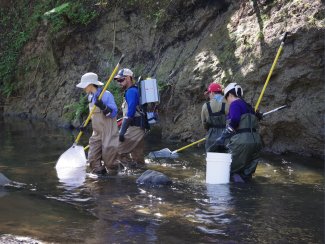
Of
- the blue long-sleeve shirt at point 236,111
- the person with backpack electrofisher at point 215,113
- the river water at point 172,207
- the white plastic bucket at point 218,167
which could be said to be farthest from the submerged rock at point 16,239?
the person with backpack electrofisher at point 215,113

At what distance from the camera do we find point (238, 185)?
28.1 ft

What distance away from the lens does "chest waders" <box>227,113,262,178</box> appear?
339 inches

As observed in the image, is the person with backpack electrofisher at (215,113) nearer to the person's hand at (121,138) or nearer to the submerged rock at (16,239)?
the person's hand at (121,138)

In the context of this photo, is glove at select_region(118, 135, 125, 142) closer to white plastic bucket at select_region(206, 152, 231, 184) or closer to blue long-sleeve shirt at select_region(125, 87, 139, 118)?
blue long-sleeve shirt at select_region(125, 87, 139, 118)

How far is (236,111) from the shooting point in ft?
28.1

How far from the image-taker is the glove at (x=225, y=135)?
860cm

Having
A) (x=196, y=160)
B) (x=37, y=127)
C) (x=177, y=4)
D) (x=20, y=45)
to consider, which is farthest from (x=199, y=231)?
(x=20, y=45)

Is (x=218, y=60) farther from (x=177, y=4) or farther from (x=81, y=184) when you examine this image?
(x=81, y=184)

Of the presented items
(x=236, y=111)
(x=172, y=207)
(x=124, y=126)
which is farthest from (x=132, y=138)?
(x=172, y=207)

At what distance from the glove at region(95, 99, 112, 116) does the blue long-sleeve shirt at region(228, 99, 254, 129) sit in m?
2.19

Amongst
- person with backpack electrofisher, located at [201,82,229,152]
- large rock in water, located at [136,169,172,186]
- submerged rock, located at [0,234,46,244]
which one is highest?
person with backpack electrofisher, located at [201,82,229,152]

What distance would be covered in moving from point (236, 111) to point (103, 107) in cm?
235

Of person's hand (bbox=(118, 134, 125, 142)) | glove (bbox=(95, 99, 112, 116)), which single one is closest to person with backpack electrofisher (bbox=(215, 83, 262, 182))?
glove (bbox=(95, 99, 112, 116))

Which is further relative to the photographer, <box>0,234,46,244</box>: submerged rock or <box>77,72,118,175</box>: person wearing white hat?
<box>77,72,118,175</box>: person wearing white hat
